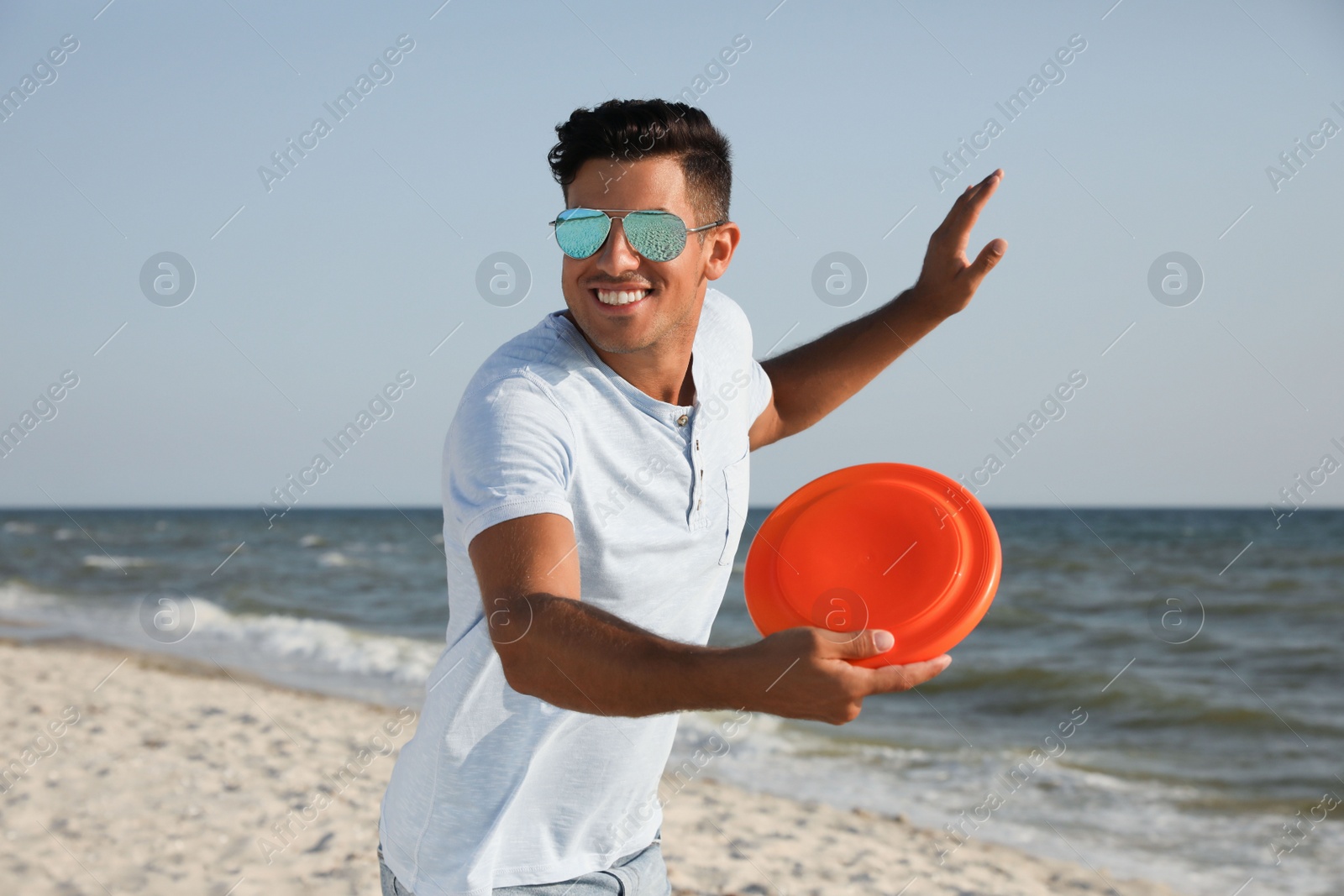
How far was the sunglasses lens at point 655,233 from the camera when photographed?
2078mm

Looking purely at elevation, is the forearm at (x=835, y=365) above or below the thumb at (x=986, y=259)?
below

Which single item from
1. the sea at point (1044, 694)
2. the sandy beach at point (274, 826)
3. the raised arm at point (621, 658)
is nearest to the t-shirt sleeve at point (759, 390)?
the raised arm at point (621, 658)

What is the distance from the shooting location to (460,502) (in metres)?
1.79

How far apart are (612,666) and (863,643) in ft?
1.24

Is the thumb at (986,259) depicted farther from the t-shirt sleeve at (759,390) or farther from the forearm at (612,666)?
the forearm at (612,666)

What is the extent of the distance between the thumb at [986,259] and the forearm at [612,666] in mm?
1605

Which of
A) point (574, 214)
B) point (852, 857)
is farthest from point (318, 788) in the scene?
point (574, 214)

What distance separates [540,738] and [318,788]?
5350mm

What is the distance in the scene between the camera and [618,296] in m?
2.07

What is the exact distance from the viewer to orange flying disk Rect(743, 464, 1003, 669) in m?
2.00

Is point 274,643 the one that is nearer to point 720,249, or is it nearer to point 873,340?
point 873,340

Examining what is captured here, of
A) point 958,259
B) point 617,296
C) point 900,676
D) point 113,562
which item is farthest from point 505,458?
point 113,562

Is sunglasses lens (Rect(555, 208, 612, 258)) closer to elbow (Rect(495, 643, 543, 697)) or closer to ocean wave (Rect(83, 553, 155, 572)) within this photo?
elbow (Rect(495, 643, 543, 697))

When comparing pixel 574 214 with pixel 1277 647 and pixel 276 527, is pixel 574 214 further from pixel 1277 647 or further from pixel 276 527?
pixel 276 527
